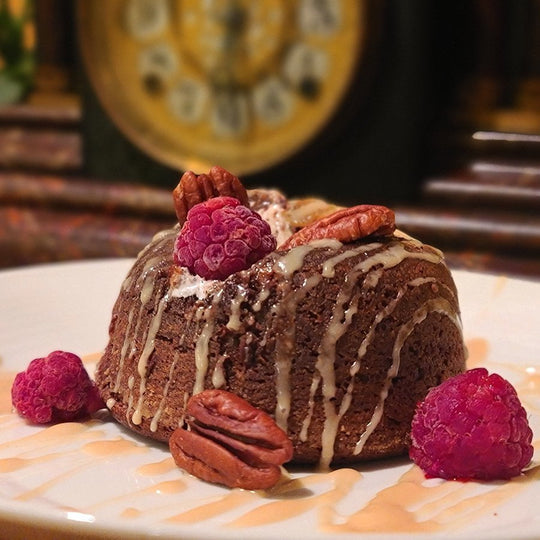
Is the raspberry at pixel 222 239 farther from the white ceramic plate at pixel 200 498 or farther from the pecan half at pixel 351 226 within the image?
the white ceramic plate at pixel 200 498

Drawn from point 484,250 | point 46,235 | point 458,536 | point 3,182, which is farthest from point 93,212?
point 458,536

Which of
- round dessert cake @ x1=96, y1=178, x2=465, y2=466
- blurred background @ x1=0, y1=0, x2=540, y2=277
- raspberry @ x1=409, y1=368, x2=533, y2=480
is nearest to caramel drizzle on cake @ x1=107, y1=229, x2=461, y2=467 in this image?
round dessert cake @ x1=96, y1=178, x2=465, y2=466

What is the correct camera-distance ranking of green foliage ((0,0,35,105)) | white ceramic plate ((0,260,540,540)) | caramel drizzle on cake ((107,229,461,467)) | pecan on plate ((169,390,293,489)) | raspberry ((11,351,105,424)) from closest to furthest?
white ceramic plate ((0,260,540,540)), pecan on plate ((169,390,293,489)), caramel drizzle on cake ((107,229,461,467)), raspberry ((11,351,105,424)), green foliage ((0,0,35,105))

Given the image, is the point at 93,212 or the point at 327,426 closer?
the point at 327,426

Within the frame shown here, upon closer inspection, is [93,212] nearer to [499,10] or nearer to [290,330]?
[499,10]

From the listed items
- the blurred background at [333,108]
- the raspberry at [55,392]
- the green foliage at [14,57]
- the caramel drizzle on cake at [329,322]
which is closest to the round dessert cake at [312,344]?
the caramel drizzle on cake at [329,322]

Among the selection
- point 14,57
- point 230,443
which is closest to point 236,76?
point 14,57

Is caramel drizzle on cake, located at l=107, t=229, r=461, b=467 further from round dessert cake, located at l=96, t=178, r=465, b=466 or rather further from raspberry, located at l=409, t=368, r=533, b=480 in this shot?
raspberry, located at l=409, t=368, r=533, b=480
